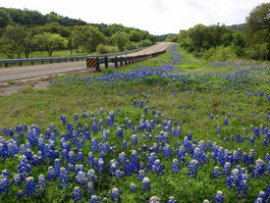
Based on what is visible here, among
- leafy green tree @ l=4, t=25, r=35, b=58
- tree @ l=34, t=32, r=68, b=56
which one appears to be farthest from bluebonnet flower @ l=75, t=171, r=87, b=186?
tree @ l=34, t=32, r=68, b=56

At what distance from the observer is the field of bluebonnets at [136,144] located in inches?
122

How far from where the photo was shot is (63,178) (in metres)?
3.12

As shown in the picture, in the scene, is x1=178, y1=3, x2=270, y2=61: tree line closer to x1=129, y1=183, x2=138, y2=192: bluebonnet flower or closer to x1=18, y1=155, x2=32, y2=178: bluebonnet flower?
x1=129, y1=183, x2=138, y2=192: bluebonnet flower

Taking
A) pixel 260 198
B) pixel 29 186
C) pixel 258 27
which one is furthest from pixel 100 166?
pixel 258 27

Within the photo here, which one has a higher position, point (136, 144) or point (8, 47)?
point (8, 47)

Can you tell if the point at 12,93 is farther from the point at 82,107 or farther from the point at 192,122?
the point at 192,122

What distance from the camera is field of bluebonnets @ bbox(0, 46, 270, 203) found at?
10.2ft

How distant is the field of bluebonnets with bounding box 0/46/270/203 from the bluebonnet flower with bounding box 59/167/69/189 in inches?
0.6

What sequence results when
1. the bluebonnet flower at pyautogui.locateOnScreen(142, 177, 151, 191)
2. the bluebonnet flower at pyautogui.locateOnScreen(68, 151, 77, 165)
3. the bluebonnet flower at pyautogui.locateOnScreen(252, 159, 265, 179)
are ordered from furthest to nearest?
the bluebonnet flower at pyautogui.locateOnScreen(68, 151, 77, 165)
the bluebonnet flower at pyautogui.locateOnScreen(252, 159, 265, 179)
the bluebonnet flower at pyautogui.locateOnScreen(142, 177, 151, 191)

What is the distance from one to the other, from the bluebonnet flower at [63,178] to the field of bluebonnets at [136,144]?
16mm

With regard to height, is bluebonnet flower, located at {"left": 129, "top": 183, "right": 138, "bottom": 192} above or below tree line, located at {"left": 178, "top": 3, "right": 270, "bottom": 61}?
below

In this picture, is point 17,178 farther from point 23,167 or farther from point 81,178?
point 81,178

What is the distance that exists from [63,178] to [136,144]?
6.41 feet

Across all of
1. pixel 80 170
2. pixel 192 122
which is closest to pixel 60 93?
pixel 192 122
